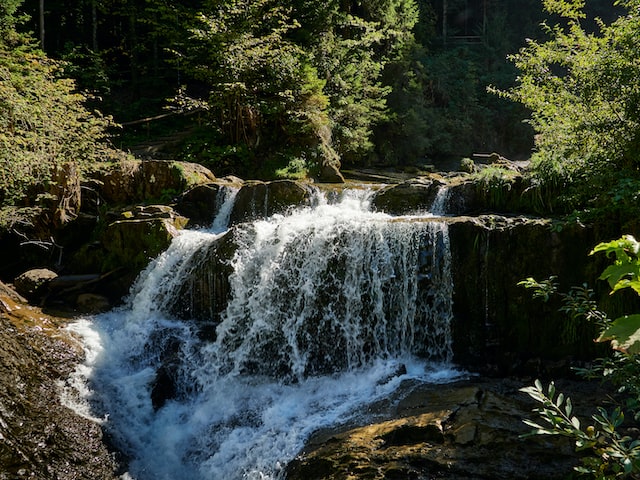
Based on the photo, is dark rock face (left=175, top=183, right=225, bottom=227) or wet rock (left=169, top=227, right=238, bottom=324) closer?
wet rock (left=169, top=227, right=238, bottom=324)

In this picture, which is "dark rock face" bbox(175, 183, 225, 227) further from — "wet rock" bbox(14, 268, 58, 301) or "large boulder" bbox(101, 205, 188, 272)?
"wet rock" bbox(14, 268, 58, 301)

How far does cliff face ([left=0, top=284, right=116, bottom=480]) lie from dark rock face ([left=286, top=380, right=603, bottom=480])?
8.48ft

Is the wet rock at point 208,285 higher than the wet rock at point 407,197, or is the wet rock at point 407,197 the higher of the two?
the wet rock at point 407,197

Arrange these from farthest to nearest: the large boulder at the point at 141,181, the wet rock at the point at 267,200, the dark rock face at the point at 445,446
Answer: the large boulder at the point at 141,181, the wet rock at the point at 267,200, the dark rock face at the point at 445,446

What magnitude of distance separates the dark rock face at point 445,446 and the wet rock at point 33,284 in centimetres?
671

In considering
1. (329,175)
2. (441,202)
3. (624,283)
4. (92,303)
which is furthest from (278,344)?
(329,175)

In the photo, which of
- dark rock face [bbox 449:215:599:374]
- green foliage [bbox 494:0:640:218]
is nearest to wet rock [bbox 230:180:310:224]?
dark rock face [bbox 449:215:599:374]

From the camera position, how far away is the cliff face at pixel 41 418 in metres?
5.25

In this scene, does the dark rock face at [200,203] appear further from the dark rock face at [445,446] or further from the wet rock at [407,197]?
the dark rock face at [445,446]

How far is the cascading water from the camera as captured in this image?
6133mm

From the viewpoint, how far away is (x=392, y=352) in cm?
735

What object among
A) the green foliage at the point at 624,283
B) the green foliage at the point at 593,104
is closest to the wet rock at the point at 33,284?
the green foliage at the point at 593,104

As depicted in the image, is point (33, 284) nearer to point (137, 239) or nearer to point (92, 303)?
point (92, 303)

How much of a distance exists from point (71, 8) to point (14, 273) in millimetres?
15779
